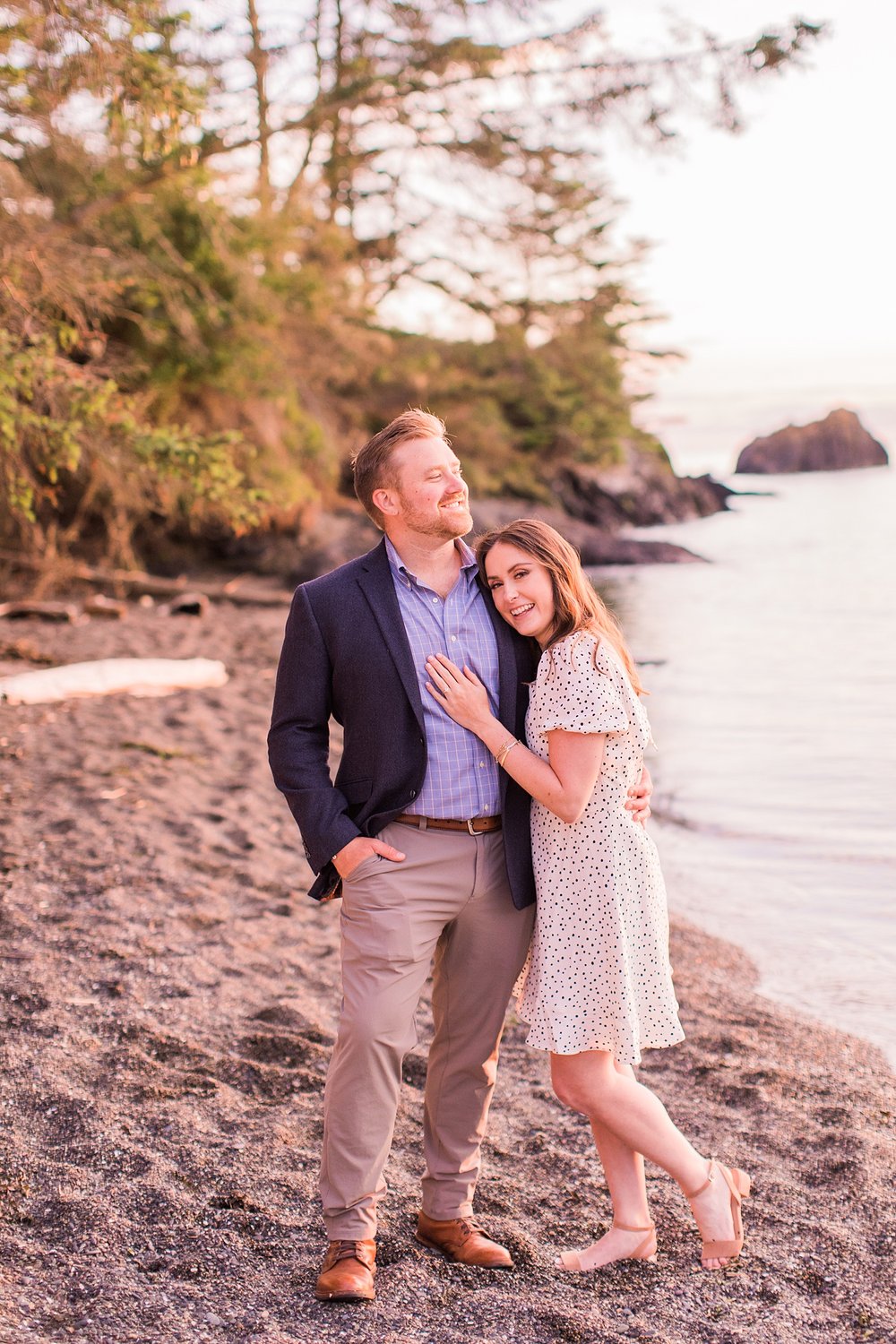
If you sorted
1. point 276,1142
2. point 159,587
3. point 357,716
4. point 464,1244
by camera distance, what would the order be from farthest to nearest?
point 159,587
point 276,1142
point 464,1244
point 357,716

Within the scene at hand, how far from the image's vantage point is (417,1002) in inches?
120

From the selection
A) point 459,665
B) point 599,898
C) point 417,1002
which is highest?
point 459,665

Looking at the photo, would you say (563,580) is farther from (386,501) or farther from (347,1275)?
(347,1275)

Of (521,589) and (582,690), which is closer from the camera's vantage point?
(582,690)

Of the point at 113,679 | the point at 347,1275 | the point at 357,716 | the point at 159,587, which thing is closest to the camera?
the point at 347,1275

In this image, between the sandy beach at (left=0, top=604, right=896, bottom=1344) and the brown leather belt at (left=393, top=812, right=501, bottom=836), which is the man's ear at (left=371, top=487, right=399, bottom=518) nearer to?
the brown leather belt at (left=393, top=812, right=501, bottom=836)

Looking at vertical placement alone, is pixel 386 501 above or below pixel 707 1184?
above

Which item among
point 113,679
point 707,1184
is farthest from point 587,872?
point 113,679

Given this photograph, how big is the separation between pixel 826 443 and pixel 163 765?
63083mm

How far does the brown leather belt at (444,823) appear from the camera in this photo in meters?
3.02

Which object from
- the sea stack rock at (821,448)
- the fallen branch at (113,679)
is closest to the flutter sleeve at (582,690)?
the fallen branch at (113,679)

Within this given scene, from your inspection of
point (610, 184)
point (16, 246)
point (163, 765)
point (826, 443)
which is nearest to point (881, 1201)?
point (163, 765)

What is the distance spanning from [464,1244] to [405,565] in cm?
178

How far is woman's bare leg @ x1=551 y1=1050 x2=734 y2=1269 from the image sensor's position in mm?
3025
